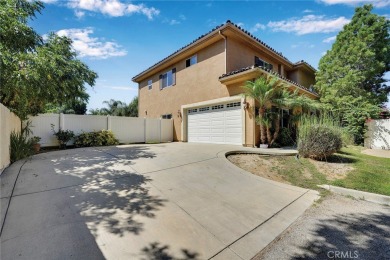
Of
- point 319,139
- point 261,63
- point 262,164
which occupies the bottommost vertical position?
point 262,164

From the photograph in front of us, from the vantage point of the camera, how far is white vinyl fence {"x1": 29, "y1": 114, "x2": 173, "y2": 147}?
430 inches

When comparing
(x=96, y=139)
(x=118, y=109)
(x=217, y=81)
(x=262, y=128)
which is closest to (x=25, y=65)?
(x=96, y=139)

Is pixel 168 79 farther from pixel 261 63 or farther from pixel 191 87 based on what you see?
pixel 261 63

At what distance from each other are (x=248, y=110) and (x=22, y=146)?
10.1 m

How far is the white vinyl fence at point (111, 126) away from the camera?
10.9 m

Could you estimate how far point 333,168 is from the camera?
23.8 ft

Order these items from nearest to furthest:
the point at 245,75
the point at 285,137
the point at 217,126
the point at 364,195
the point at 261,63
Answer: the point at 364,195, the point at 245,75, the point at 285,137, the point at 217,126, the point at 261,63

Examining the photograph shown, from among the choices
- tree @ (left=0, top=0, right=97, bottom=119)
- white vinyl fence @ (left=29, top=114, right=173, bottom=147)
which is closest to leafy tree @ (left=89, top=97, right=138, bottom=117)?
white vinyl fence @ (left=29, top=114, right=173, bottom=147)

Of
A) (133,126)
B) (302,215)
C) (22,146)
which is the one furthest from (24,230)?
(133,126)

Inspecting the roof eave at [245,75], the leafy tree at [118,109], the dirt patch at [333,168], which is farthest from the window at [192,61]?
the leafy tree at [118,109]

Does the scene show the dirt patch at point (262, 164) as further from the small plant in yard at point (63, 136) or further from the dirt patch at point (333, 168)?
the small plant in yard at point (63, 136)

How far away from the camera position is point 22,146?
300 inches

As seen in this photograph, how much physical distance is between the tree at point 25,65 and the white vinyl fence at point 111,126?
90cm

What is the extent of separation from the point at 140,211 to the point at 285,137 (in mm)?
10485
